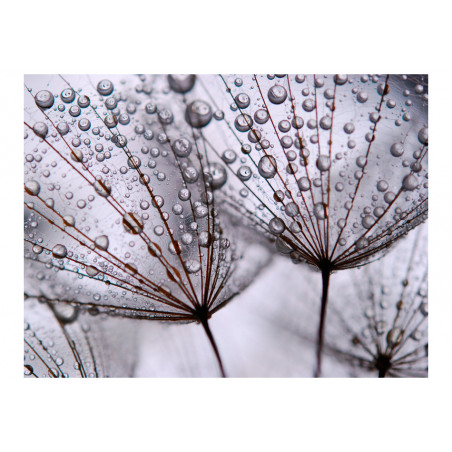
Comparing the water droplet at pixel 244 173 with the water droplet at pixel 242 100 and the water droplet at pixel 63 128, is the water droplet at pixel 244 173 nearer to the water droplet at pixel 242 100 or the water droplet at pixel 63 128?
the water droplet at pixel 242 100

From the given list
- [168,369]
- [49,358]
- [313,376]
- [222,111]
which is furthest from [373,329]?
[49,358]

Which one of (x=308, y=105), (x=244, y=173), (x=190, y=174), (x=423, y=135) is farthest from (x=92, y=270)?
(x=423, y=135)

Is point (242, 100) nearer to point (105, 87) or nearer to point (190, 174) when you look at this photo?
point (190, 174)

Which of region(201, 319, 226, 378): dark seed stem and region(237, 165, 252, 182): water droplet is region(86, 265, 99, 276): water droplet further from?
region(237, 165, 252, 182): water droplet

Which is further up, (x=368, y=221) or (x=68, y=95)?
(x=68, y=95)

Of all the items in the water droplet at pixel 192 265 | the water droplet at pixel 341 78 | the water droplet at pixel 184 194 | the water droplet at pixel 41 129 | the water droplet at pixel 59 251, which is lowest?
the water droplet at pixel 192 265

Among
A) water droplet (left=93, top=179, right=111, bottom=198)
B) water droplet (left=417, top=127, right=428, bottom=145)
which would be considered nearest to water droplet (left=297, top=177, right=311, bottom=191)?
water droplet (left=417, top=127, right=428, bottom=145)

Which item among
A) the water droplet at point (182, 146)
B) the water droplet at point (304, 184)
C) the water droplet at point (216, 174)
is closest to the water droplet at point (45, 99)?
the water droplet at point (182, 146)

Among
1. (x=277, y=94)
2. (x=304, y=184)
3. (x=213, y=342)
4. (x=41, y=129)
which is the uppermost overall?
(x=277, y=94)

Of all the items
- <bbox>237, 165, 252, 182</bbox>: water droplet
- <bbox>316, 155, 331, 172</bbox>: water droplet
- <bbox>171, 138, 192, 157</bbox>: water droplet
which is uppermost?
<bbox>171, 138, 192, 157</bbox>: water droplet

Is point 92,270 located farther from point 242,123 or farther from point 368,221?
point 368,221

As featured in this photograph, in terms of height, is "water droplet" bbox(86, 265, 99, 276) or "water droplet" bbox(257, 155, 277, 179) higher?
"water droplet" bbox(257, 155, 277, 179)
